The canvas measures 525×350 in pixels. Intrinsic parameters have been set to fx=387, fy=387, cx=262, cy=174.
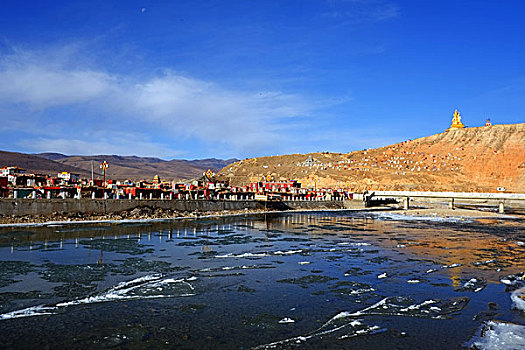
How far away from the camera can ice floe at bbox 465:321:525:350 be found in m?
9.16

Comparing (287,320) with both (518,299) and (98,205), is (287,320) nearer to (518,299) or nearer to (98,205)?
(518,299)

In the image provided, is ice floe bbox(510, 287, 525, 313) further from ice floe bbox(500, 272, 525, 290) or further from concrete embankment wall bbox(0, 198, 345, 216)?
concrete embankment wall bbox(0, 198, 345, 216)

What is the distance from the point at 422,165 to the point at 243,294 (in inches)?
5274

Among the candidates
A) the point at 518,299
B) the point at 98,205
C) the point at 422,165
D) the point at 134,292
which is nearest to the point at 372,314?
the point at 518,299

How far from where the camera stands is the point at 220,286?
14.6 m

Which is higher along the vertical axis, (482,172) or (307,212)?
(482,172)

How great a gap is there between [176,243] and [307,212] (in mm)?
42020

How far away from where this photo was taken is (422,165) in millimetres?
134875

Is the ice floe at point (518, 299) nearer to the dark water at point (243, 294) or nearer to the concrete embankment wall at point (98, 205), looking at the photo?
the dark water at point (243, 294)

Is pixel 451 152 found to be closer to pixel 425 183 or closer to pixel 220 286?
pixel 425 183

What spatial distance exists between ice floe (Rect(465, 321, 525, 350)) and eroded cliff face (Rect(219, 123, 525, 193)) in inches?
3874

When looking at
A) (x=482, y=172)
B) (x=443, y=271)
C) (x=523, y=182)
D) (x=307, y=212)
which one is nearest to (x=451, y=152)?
(x=482, y=172)

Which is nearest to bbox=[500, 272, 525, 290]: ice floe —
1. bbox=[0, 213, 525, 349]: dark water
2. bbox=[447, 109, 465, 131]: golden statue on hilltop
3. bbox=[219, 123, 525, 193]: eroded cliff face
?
bbox=[0, 213, 525, 349]: dark water

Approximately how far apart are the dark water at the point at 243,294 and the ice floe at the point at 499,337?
0.27 meters
